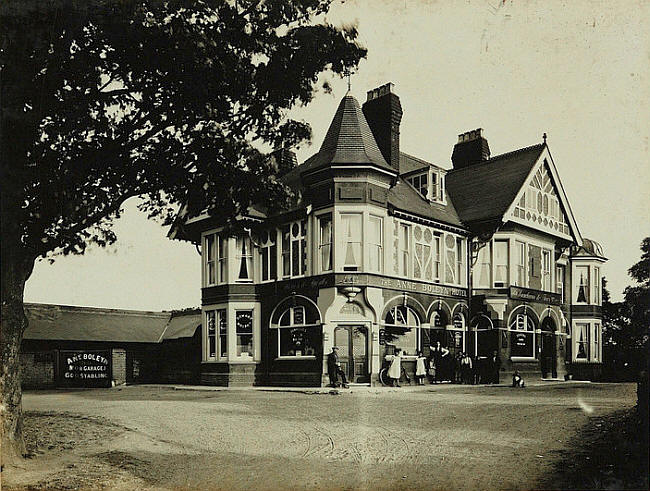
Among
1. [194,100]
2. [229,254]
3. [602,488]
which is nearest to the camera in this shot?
[602,488]

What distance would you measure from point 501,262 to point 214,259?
1238 centimetres

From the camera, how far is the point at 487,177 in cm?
3002

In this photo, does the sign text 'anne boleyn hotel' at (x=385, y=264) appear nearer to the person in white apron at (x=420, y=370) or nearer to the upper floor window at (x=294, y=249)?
the upper floor window at (x=294, y=249)

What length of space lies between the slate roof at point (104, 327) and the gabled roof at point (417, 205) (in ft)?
38.0

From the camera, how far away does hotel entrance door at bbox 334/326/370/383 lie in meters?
23.9

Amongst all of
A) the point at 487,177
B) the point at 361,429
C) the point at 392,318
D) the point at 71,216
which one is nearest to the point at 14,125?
the point at 71,216

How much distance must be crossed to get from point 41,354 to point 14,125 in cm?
890

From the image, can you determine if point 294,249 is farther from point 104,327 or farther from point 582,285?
point 582,285

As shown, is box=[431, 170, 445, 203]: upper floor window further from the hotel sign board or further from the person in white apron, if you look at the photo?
the person in white apron

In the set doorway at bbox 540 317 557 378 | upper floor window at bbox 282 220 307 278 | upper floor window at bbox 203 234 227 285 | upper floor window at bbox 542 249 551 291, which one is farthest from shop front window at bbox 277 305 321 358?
upper floor window at bbox 542 249 551 291

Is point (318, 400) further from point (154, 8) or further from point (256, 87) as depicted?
point (154, 8)

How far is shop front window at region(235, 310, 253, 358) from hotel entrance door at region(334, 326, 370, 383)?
15.4 feet

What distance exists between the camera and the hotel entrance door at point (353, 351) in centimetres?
2388

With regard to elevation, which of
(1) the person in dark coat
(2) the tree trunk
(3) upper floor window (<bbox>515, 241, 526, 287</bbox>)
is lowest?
(1) the person in dark coat
